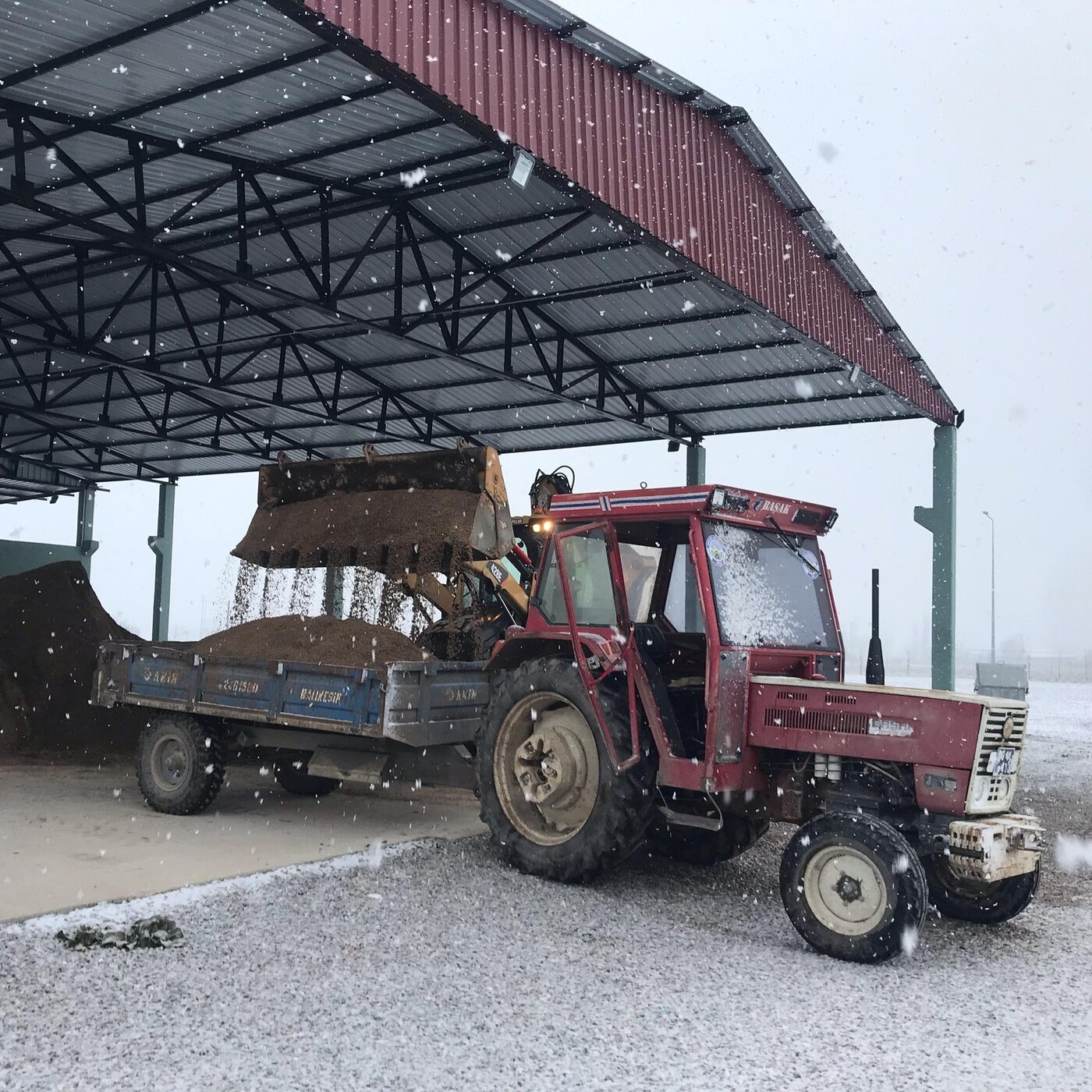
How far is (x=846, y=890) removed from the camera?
5.51m

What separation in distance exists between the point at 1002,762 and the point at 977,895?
888 mm

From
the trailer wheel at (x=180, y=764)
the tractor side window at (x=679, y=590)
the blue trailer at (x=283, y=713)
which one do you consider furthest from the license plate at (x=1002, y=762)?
the trailer wheel at (x=180, y=764)

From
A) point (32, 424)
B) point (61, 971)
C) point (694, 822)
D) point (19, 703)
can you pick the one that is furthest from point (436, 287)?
point (32, 424)

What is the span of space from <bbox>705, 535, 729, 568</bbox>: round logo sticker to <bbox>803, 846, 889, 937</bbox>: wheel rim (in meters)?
1.70

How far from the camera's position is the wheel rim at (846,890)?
540 cm

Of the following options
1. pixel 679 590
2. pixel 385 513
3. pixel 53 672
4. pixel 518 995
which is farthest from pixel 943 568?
pixel 518 995

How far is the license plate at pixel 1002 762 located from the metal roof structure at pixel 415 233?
557 centimetres

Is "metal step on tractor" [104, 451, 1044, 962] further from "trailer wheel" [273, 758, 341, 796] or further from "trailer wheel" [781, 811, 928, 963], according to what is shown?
"trailer wheel" [273, 758, 341, 796]

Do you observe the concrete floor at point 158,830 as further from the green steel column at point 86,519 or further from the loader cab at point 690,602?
the green steel column at point 86,519

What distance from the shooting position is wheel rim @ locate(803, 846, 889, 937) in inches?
213

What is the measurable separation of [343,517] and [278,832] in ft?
9.23

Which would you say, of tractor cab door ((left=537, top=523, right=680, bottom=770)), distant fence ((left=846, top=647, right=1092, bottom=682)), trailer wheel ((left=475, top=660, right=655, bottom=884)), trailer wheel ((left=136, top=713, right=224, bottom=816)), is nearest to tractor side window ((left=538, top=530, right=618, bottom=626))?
tractor cab door ((left=537, top=523, right=680, bottom=770))

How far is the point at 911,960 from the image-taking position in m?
5.50

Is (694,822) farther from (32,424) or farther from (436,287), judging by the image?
(32,424)
